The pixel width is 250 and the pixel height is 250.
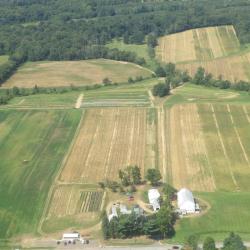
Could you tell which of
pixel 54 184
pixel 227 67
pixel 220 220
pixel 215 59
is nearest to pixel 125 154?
pixel 54 184

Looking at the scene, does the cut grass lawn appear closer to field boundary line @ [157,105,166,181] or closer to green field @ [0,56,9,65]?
field boundary line @ [157,105,166,181]

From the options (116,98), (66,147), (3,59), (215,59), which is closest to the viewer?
Answer: (66,147)

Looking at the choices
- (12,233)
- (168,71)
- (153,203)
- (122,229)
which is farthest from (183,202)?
(168,71)

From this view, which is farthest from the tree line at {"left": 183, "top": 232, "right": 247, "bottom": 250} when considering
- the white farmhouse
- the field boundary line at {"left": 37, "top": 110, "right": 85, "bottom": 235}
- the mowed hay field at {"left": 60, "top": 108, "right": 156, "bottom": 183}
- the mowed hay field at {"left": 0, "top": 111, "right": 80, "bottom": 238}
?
the mowed hay field at {"left": 60, "top": 108, "right": 156, "bottom": 183}

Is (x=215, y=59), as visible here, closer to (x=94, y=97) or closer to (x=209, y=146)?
(x=94, y=97)

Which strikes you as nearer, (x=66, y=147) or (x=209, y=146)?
(x=209, y=146)

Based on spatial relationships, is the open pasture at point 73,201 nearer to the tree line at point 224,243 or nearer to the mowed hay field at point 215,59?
the tree line at point 224,243

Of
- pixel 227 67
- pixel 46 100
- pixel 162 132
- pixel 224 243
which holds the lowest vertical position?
pixel 224 243
